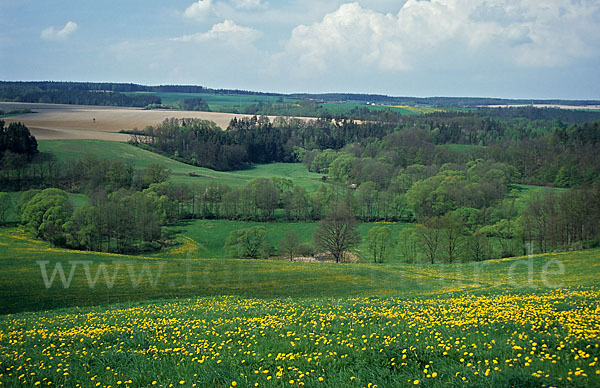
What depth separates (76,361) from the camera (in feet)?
32.7

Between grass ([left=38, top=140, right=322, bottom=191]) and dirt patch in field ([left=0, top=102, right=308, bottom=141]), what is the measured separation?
185 inches

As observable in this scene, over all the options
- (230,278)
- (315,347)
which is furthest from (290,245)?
(315,347)

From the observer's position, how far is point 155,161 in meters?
139

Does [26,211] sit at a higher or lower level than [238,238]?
higher

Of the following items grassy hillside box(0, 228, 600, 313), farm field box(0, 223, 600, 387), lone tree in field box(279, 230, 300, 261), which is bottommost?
lone tree in field box(279, 230, 300, 261)

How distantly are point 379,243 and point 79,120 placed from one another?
121 metres

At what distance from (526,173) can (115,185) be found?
12851 cm

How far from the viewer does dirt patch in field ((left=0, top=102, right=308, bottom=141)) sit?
120 m

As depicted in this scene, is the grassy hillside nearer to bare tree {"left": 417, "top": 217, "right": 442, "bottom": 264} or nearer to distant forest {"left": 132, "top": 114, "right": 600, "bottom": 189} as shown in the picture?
bare tree {"left": 417, "top": 217, "right": 442, "bottom": 264}

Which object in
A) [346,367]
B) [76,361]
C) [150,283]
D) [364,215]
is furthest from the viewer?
[364,215]

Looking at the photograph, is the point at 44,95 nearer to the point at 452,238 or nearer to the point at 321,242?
the point at 321,242

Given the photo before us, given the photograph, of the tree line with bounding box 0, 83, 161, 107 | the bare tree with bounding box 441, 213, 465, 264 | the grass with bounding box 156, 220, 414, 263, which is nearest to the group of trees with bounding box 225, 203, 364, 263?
the grass with bounding box 156, 220, 414, 263

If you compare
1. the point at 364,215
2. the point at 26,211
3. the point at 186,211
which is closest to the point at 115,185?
the point at 186,211

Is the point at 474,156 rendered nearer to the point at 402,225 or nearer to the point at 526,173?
the point at 526,173
